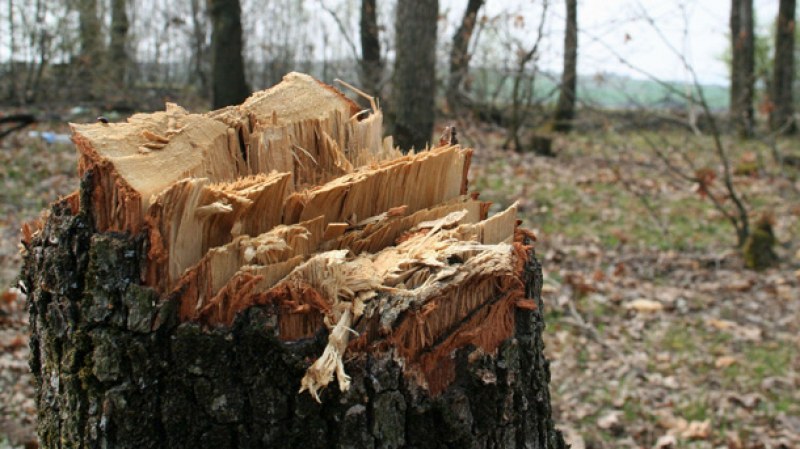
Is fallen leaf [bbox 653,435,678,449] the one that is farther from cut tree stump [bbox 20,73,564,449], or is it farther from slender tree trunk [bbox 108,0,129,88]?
slender tree trunk [bbox 108,0,129,88]

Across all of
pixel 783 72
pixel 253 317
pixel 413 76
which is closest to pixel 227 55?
pixel 413 76

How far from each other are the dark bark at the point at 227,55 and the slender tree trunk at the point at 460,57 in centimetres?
434

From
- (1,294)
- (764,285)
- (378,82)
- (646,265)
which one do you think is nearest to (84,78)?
(378,82)

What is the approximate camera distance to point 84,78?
15.5 meters

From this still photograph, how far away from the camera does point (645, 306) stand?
232 inches

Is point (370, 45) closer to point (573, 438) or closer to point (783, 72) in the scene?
point (573, 438)

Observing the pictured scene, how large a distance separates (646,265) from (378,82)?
7422mm

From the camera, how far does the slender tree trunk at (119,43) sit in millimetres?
16484

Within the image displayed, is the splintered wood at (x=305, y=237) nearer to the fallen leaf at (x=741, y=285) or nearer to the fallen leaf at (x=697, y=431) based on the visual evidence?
the fallen leaf at (x=697, y=431)

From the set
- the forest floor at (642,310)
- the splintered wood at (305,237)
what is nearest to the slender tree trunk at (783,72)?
the forest floor at (642,310)

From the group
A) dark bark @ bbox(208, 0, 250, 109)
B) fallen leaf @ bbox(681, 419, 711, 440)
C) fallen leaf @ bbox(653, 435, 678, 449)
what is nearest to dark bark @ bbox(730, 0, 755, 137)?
dark bark @ bbox(208, 0, 250, 109)

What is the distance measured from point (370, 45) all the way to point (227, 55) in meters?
3.70

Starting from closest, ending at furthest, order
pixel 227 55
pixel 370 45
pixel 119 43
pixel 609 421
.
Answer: pixel 609 421 → pixel 227 55 → pixel 370 45 → pixel 119 43

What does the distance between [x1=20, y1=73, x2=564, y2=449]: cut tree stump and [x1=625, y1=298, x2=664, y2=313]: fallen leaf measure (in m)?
4.44
